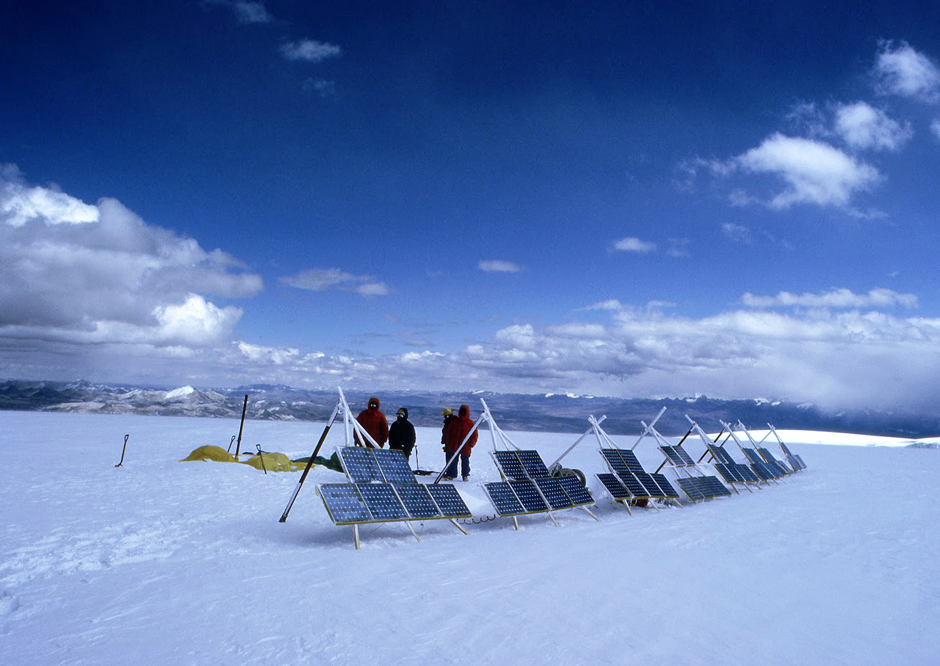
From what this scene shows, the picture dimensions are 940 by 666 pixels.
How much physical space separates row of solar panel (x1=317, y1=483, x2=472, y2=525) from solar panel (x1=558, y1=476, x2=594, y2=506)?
2523 mm

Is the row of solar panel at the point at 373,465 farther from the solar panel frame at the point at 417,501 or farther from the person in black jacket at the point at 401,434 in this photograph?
the person in black jacket at the point at 401,434

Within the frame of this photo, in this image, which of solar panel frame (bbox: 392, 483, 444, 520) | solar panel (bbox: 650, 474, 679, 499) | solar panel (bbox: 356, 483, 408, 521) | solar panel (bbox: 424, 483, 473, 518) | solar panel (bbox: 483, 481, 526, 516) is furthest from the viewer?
solar panel (bbox: 650, 474, 679, 499)

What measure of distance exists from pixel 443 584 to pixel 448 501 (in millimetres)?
3095

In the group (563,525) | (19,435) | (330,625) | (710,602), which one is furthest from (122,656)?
(19,435)

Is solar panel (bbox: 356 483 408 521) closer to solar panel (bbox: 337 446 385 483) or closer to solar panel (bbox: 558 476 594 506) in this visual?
solar panel (bbox: 337 446 385 483)

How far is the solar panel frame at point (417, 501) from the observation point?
27.9 ft

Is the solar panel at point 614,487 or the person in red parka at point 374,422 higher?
the person in red parka at point 374,422

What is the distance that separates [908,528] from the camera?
10.2 m

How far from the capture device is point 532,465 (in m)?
11.1

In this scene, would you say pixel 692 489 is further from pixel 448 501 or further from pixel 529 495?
pixel 448 501

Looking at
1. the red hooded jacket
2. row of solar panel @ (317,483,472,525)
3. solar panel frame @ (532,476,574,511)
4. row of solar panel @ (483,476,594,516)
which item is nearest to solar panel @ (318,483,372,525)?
row of solar panel @ (317,483,472,525)

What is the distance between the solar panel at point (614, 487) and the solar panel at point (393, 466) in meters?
4.55

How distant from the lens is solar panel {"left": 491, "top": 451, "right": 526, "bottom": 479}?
1055 centimetres

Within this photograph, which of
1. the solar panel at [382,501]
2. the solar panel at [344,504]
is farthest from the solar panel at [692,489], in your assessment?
the solar panel at [344,504]
